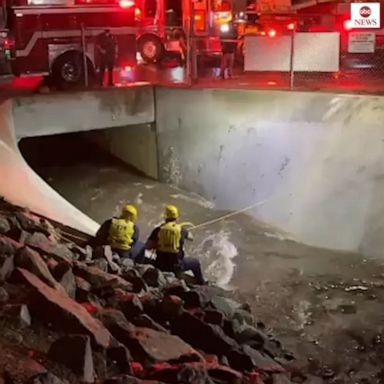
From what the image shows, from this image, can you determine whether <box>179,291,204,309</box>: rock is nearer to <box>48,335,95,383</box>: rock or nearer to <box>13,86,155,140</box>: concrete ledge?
<box>48,335,95,383</box>: rock

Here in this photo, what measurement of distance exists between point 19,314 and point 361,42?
13006mm

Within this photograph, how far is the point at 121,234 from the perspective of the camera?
11.6m

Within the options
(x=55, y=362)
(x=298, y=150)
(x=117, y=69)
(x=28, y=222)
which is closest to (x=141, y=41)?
(x=117, y=69)

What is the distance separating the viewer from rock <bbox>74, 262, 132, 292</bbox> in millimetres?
9320

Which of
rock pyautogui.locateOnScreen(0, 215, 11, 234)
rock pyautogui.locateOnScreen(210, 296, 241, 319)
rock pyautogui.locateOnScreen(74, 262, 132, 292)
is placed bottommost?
rock pyautogui.locateOnScreen(210, 296, 241, 319)

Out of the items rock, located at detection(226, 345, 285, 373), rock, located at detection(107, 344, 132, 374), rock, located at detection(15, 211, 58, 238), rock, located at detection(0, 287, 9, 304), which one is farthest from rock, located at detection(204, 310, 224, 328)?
rock, located at detection(15, 211, 58, 238)

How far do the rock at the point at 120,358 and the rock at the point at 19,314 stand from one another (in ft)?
2.64

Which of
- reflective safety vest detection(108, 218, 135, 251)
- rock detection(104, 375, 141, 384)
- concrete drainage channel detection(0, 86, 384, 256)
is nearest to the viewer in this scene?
rock detection(104, 375, 141, 384)

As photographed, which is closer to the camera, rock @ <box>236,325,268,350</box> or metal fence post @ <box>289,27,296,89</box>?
rock @ <box>236,325,268,350</box>

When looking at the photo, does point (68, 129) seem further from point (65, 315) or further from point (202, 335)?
point (65, 315)

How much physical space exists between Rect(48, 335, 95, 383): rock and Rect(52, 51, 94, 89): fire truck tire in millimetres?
11782

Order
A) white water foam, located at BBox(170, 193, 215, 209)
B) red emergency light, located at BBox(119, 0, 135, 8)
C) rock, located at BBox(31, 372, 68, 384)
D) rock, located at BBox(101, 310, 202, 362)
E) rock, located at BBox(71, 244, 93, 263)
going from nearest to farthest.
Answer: rock, located at BBox(31, 372, 68, 384)
rock, located at BBox(101, 310, 202, 362)
rock, located at BBox(71, 244, 93, 263)
white water foam, located at BBox(170, 193, 215, 209)
red emergency light, located at BBox(119, 0, 135, 8)

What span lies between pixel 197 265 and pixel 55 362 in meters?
5.38

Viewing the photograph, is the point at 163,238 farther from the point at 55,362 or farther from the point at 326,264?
the point at 55,362
